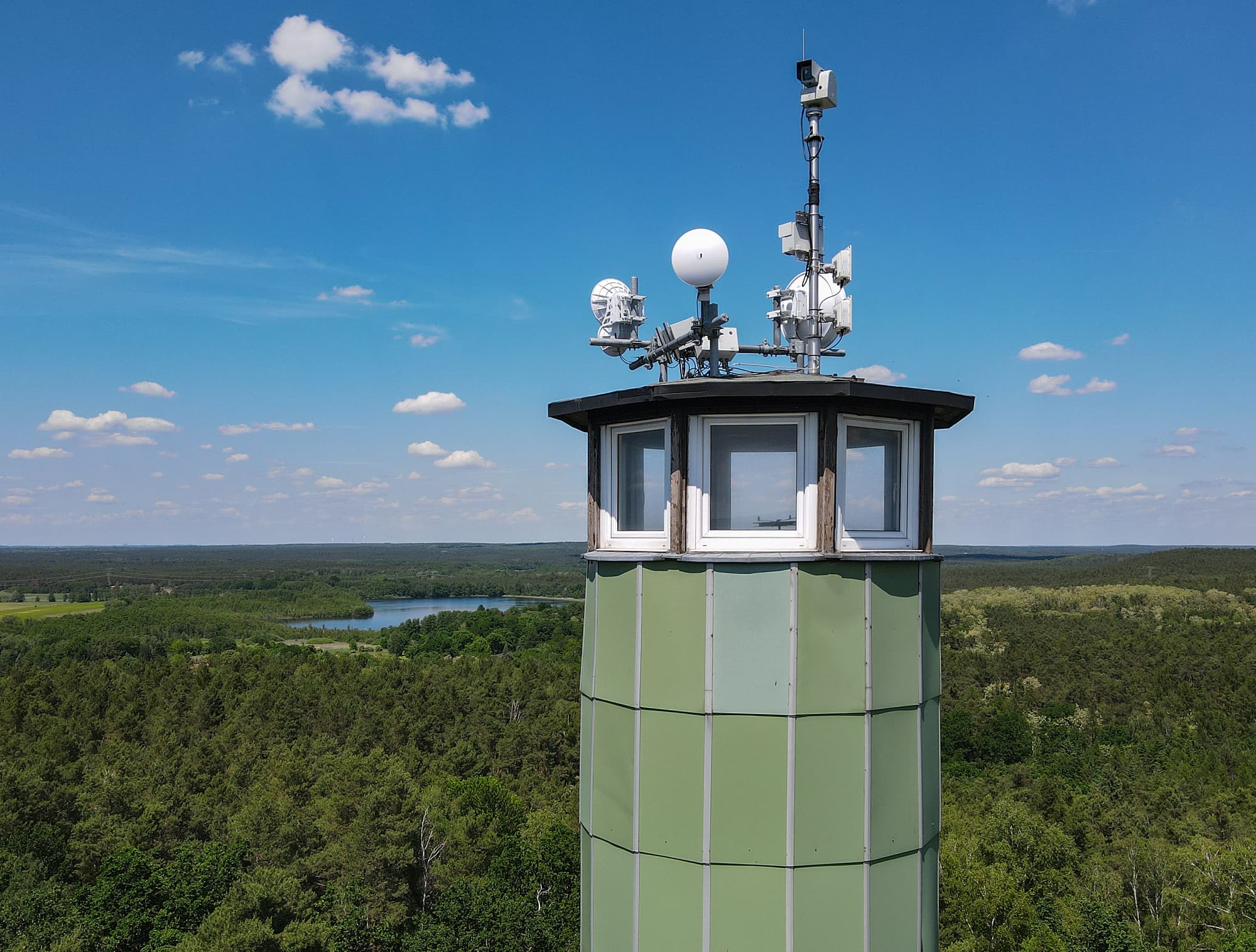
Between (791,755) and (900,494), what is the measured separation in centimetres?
207

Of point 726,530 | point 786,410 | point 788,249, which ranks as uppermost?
point 788,249

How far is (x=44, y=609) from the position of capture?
426 feet

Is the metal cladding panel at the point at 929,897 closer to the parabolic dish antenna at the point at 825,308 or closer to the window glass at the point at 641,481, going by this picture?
the window glass at the point at 641,481

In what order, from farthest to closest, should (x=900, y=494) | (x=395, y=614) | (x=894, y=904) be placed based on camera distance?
(x=395, y=614)
(x=900, y=494)
(x=894, y=904)

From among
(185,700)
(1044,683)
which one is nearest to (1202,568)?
(1044,683)

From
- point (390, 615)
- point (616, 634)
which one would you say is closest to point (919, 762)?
point (616, 634)

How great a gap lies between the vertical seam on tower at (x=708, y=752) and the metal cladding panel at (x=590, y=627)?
1092 millimetres

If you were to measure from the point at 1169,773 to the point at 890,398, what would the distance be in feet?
143

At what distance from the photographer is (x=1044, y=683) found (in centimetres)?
6222

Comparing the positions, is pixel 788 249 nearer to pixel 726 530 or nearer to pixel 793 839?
pixel 726 530

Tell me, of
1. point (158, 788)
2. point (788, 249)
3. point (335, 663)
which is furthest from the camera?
point (335, 663)

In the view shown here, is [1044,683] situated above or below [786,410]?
below

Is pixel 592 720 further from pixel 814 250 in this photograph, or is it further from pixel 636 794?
pixel 814 250

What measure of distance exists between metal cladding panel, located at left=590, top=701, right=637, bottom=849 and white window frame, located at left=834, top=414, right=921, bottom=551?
78.3 inches
